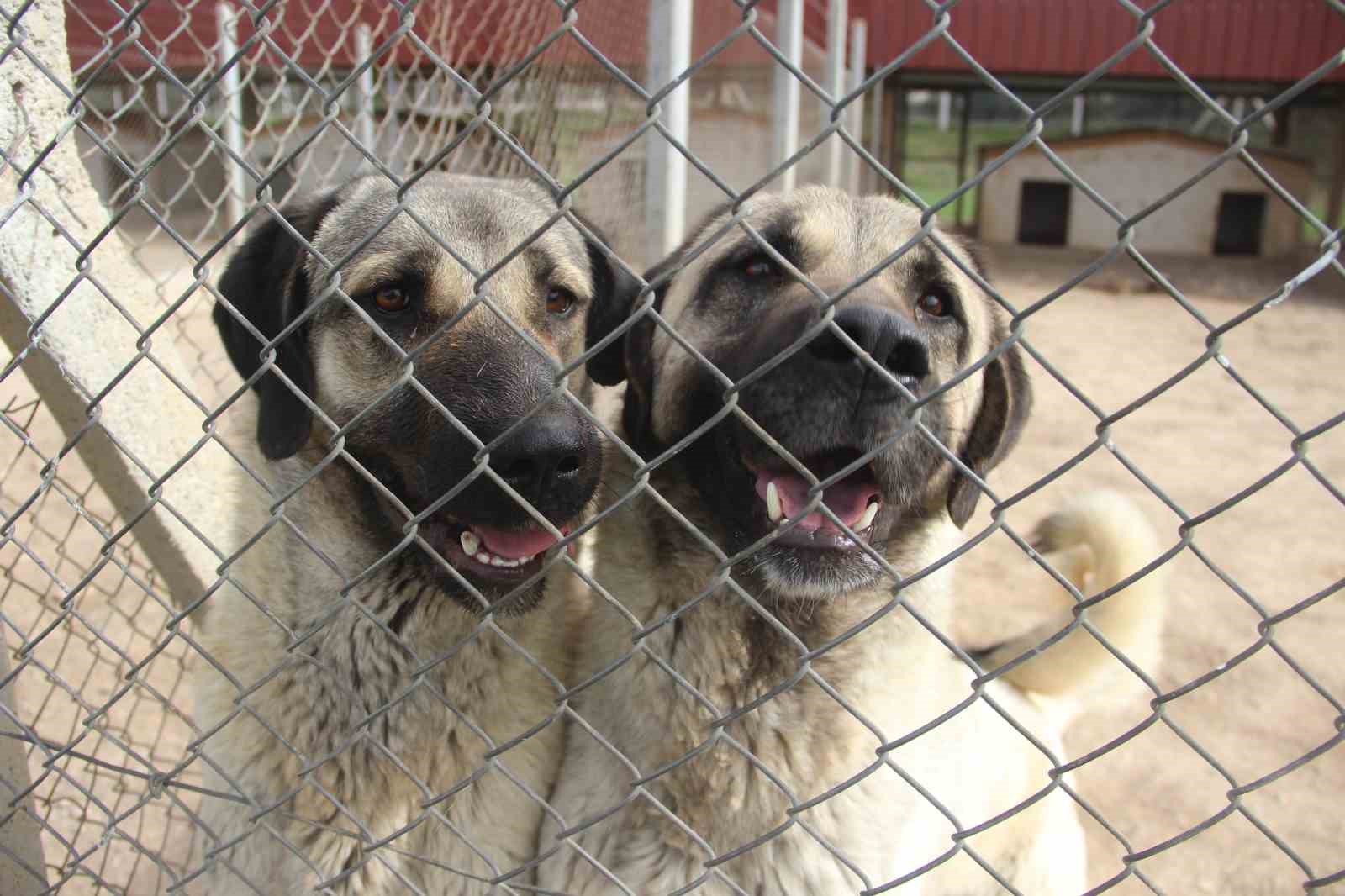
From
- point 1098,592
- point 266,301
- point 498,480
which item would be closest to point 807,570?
point 498,480

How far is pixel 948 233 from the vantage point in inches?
107

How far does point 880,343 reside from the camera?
1.76 metres

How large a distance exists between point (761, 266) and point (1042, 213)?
1442cm

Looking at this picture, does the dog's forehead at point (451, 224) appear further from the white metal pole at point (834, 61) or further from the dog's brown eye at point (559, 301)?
the white metal pole at point (834, 61)

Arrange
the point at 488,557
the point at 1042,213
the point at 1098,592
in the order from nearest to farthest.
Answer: the point at 488,557, the point at 1098,592, the point at 1042,213

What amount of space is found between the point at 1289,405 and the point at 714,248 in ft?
23.6

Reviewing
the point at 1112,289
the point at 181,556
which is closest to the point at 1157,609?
the point at 181,556

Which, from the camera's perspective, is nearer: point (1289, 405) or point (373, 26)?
point (1289, 405)

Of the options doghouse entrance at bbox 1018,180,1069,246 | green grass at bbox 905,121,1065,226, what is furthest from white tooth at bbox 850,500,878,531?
green grass at bbox 905,121,1065,226

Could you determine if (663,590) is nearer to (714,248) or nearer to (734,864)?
(734,864)

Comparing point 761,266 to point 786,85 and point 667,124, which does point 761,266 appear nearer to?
point 667,124

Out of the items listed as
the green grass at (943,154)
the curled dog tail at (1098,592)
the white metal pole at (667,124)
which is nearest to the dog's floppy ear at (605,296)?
the white metal pole at (667,124)

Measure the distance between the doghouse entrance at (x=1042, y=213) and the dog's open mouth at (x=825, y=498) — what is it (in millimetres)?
14544

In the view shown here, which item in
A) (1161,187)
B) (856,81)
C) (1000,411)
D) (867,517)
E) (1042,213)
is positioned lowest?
(1042,213)
